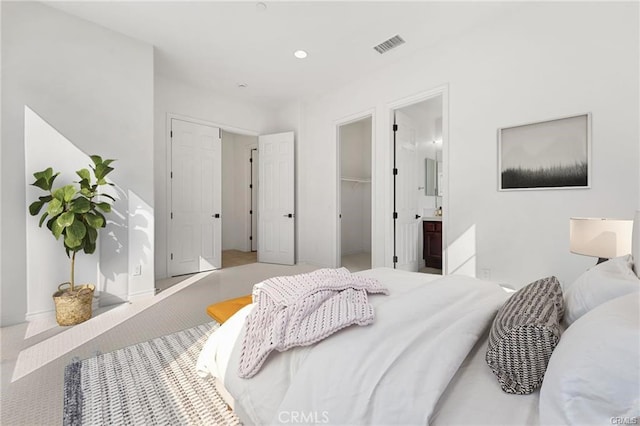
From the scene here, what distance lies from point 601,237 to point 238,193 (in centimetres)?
629

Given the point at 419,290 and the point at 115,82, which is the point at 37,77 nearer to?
the point at 115,82

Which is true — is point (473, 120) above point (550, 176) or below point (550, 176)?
above

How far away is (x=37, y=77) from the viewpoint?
8.70 feet

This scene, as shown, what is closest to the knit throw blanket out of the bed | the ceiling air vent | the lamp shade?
the bed

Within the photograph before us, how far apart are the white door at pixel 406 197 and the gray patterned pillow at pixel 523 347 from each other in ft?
9.99

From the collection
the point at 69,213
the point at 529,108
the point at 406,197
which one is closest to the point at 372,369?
the point at 69,213

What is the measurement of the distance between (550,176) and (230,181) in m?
6.03

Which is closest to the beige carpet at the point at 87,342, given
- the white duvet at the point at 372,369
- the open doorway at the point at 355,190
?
the white duvet at the point at 372,369

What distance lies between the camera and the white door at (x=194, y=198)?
4324mm

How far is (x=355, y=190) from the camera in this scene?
21.7ft

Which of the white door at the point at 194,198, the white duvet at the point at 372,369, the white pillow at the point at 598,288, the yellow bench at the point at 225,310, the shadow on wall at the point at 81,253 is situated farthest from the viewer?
the white door at the point at 194,198

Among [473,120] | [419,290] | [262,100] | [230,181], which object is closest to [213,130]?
[262,100]

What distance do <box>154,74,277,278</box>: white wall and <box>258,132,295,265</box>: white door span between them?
838 mm

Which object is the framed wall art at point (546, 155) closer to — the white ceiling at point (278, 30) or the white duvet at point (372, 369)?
the white ceiling at point (278, 30)
